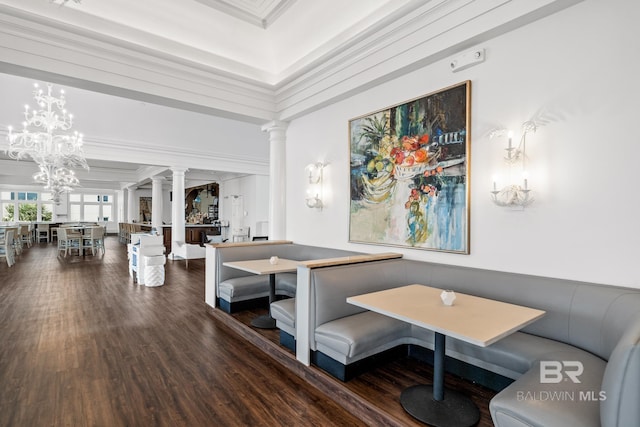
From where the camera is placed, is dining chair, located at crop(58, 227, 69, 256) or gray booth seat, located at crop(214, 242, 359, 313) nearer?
gray booth seat, located at crop(214, 242, 359, 313)

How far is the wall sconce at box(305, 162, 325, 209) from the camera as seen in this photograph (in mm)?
4543

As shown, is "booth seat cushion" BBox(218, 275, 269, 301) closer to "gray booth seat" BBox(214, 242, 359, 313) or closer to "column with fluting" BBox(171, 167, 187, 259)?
"gray booth seat" BBox(214, 242, 359, 313)

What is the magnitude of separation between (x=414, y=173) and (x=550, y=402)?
220cm

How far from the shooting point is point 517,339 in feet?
7.38

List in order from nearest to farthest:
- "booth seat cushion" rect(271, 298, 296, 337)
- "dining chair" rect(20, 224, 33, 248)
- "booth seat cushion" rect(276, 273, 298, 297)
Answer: "booth seat cushion" rect(271, 298, 296, 337), "booth seat cushion" rect(276, 273, 298, 297), "dining chair" rect(20, 224, 33, 248)

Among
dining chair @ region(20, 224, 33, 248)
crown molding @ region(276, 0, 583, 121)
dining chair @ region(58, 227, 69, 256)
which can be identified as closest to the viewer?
crown molding @ region(276, 0, 583, 121)

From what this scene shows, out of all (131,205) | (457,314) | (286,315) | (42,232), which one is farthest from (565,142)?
(42,232)

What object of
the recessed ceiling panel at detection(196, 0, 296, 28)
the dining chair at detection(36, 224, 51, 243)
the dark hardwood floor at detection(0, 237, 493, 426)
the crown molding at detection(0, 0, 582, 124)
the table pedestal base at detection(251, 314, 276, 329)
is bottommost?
the dark hardwood floor at detection(0, 237, 493, 426)

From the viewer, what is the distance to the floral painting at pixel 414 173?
9.68 ft

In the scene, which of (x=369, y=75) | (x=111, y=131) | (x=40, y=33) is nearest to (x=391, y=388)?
(x=369, y=75)

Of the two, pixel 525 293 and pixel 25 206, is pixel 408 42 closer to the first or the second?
pixel 525 293

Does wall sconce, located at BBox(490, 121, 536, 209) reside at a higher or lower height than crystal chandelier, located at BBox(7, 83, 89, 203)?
lower

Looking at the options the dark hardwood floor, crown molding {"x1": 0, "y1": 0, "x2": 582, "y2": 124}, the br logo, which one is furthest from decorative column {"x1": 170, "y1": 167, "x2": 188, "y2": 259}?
the br logo

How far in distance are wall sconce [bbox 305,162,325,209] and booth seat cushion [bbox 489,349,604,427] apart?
3.19m
